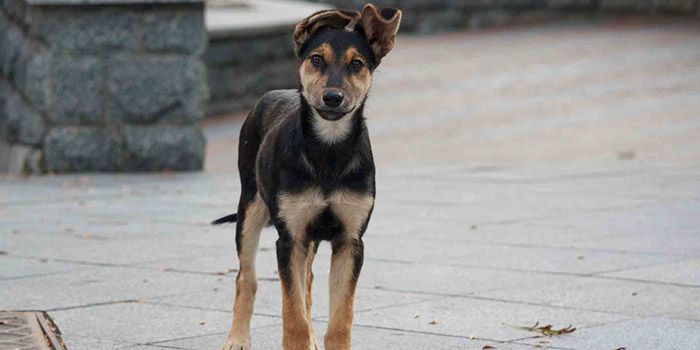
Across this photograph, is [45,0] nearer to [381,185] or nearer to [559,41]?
[381,185]

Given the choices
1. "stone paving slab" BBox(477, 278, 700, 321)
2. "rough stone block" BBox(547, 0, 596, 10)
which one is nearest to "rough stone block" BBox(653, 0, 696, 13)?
"rough stone block" BBox(547, 0, 596, 10)

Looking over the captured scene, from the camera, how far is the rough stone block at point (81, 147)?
1311 cm

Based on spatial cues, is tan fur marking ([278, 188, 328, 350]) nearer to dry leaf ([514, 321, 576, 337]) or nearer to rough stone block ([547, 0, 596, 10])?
dry leaf ([514, 321, 576, 337])

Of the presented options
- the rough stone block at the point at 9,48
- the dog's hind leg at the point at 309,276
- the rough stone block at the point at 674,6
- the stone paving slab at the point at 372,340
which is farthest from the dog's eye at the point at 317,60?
the rough stone block at the point at 674,6

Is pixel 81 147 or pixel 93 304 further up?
pixel 93 304

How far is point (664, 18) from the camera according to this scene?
86.8ft

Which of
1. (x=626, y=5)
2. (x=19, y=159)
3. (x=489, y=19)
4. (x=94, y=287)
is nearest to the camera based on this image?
(x=94, y=287)

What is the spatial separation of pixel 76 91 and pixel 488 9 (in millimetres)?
16637

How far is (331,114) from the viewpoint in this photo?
17.7 feet

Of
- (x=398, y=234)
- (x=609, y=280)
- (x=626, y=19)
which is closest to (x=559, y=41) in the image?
(x=626, y=19)

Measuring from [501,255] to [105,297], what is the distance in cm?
251

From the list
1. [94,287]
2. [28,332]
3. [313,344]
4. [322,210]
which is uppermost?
[322,210]

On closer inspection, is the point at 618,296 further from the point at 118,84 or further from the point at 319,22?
the point at 118,84

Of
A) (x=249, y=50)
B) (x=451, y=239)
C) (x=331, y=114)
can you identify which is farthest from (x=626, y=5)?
(x=331, y=114)
